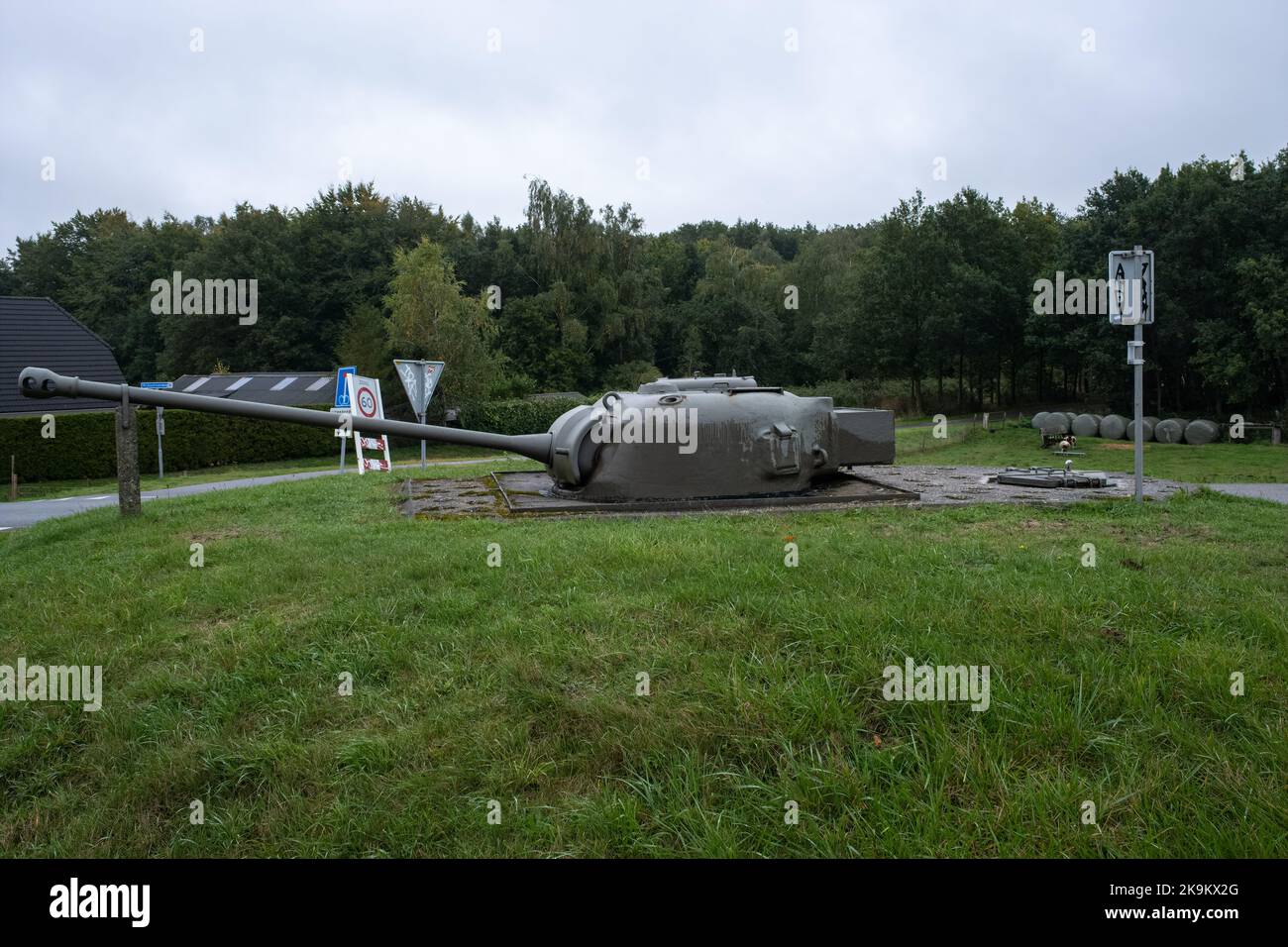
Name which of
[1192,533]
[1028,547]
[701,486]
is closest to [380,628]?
[1028,547]

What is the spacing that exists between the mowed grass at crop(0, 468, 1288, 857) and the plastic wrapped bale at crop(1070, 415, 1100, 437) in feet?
92.0

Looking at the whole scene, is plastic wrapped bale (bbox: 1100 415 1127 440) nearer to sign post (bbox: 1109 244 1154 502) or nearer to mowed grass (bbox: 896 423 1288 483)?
mowed grass (bbox: 896 423 1288 483)

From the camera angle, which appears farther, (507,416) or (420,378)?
(507,416)

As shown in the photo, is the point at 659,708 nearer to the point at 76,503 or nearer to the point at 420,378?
the point at 420,378

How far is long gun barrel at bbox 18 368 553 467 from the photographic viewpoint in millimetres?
8250

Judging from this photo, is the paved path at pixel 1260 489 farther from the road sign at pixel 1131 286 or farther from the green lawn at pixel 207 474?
the green lawn at pixel 207 474

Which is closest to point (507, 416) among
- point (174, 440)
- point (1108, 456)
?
point (174, 440)

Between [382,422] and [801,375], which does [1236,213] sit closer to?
[801,375]

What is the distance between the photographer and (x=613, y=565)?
6.39 metres

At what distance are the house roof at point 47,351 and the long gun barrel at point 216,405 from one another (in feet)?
84.5

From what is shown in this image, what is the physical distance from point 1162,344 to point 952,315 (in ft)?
36.5

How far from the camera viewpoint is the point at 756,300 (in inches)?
2272

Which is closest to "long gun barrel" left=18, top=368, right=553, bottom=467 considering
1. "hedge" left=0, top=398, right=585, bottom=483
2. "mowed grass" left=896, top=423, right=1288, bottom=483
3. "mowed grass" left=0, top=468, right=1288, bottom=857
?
"mowed grass" left=0, top=468, right=1288, bottom=857

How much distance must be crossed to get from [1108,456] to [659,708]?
24.1 meters
